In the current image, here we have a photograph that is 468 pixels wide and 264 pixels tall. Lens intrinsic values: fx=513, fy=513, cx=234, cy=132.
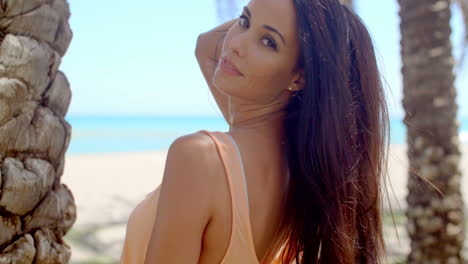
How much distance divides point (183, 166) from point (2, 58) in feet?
1.96

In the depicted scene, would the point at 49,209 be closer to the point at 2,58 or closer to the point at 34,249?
the point at 34,249

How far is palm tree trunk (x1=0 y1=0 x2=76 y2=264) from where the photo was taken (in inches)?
56.8

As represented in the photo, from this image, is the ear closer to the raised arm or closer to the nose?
the nose

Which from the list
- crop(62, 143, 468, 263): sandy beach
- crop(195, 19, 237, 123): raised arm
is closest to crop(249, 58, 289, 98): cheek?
crop(62, 143, 468, 263): sandy beach

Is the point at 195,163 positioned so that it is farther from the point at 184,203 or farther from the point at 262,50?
the point at 262,50

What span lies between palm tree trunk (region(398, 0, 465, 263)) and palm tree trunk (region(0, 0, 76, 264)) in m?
3.18

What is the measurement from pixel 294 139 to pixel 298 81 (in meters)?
0.19

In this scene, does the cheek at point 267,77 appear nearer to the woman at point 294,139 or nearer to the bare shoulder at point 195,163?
the woman at point 294,139

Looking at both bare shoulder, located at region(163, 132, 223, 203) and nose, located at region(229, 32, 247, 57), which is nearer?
bare shoulder, located at region(163, 132, 223, 203)

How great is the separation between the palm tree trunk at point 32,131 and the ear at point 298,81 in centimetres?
75

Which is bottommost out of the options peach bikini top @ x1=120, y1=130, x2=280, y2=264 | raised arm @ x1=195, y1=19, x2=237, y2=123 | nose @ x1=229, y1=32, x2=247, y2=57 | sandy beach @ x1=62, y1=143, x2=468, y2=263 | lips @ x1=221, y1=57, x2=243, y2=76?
sandy beach @ x1=62, y1=143, x2=468, y2=263

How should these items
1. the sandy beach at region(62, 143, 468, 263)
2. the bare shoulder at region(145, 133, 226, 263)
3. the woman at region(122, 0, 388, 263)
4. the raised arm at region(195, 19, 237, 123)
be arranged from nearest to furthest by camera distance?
the bare shoulder at region(145, 133, 226, 263)
the woman at region(122, 0, 388, 263)
the raised arm at region(195, 19, 237, 123)
the sandy beach at region(62, 143, 468, 263)

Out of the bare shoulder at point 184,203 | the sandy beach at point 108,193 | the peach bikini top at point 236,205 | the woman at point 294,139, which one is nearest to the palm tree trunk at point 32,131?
the woman at point 294,139

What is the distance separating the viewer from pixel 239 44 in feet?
5.20
